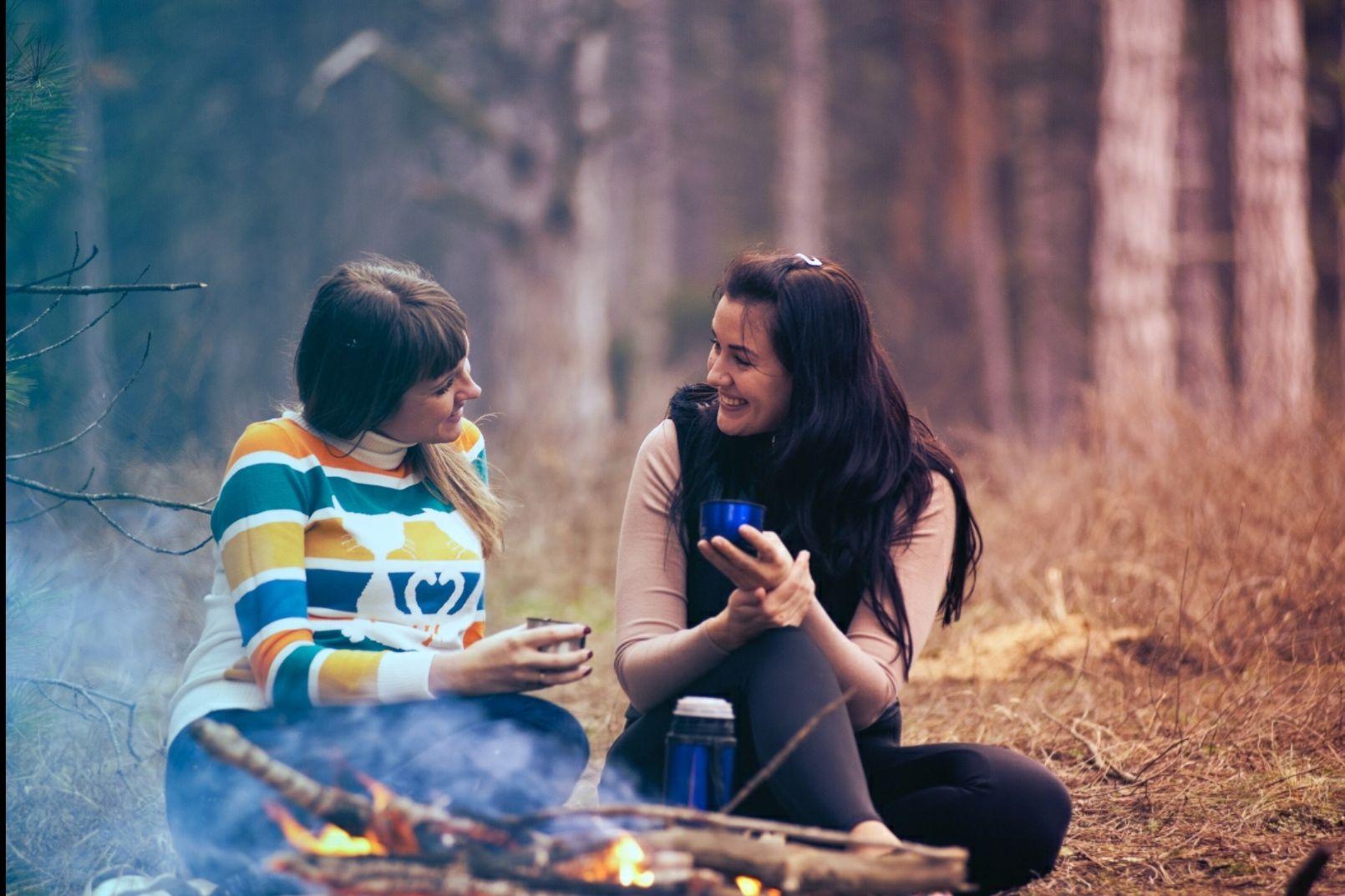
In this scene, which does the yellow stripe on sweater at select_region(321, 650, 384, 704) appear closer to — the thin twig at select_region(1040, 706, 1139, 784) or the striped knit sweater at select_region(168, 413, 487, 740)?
the striped knit sweater at select_region(168, 413, 487, 740)

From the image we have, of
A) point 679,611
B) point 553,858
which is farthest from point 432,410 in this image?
point 553,858

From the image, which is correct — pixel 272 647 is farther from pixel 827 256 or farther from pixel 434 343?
pixel 827 256

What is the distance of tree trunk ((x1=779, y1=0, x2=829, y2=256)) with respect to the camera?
18.5m

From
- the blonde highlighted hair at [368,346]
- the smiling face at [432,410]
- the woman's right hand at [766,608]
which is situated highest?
the blonde highlighted hair at [368,346]

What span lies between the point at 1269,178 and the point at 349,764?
9352 mm

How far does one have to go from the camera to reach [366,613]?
2.63 m

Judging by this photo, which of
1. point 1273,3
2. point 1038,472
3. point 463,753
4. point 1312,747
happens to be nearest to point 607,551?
point 1038,472

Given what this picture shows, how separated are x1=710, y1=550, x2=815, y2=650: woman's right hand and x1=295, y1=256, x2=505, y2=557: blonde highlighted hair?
800 mm

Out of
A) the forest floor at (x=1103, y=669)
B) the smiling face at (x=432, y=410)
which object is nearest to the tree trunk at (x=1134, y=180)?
the forest floor at (x=1103, y=669)

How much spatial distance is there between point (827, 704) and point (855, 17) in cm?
1753

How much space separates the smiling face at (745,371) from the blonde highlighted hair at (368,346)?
0.56m

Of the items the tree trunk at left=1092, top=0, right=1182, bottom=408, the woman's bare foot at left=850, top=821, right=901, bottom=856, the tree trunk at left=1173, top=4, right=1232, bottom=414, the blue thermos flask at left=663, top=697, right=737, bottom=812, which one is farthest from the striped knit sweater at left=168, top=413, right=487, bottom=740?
the tree trunk at left=1092, top=0, right=1182, bottom=408

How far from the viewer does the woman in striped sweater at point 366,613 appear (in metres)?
2.42

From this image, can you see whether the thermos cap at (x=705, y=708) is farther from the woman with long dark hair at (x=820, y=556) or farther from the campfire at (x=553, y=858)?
the campfire at (x=553, y=858)
